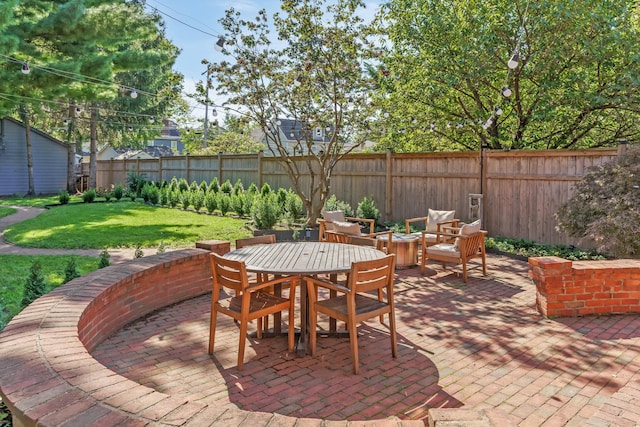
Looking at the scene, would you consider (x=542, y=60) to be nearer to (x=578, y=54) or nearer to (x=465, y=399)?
(x=578, y=54)

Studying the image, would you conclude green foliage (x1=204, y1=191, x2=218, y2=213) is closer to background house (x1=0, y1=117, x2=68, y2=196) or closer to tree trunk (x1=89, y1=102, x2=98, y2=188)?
tree trunk (x1=89, y1=102, x2=98, y2=188)

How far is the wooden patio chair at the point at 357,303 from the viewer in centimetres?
314

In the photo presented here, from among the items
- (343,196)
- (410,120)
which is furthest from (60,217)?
(410,120)

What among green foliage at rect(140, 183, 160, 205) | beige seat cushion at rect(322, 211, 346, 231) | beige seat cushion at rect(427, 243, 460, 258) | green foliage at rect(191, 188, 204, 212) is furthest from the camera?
green foliage at rect(140, 183, 160, 205)

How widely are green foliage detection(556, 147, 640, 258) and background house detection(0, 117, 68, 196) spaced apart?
22440 mm

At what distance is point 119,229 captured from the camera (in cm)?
954

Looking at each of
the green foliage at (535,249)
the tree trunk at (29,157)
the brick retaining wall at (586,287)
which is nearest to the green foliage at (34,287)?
the brick retaining wall at (586,287)

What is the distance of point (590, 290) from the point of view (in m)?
4.26

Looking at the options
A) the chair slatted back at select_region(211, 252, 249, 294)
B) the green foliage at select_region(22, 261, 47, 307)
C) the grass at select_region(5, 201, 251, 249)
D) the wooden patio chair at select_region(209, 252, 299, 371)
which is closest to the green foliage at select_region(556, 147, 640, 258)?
the wooden patio chair at select_region(209, 252, 299, 371)

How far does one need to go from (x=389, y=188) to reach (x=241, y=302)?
23.9 feet

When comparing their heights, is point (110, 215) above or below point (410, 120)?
below

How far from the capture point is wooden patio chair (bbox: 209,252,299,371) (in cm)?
317

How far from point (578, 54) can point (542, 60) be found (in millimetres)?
624

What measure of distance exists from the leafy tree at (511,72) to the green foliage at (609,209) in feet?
6.45
